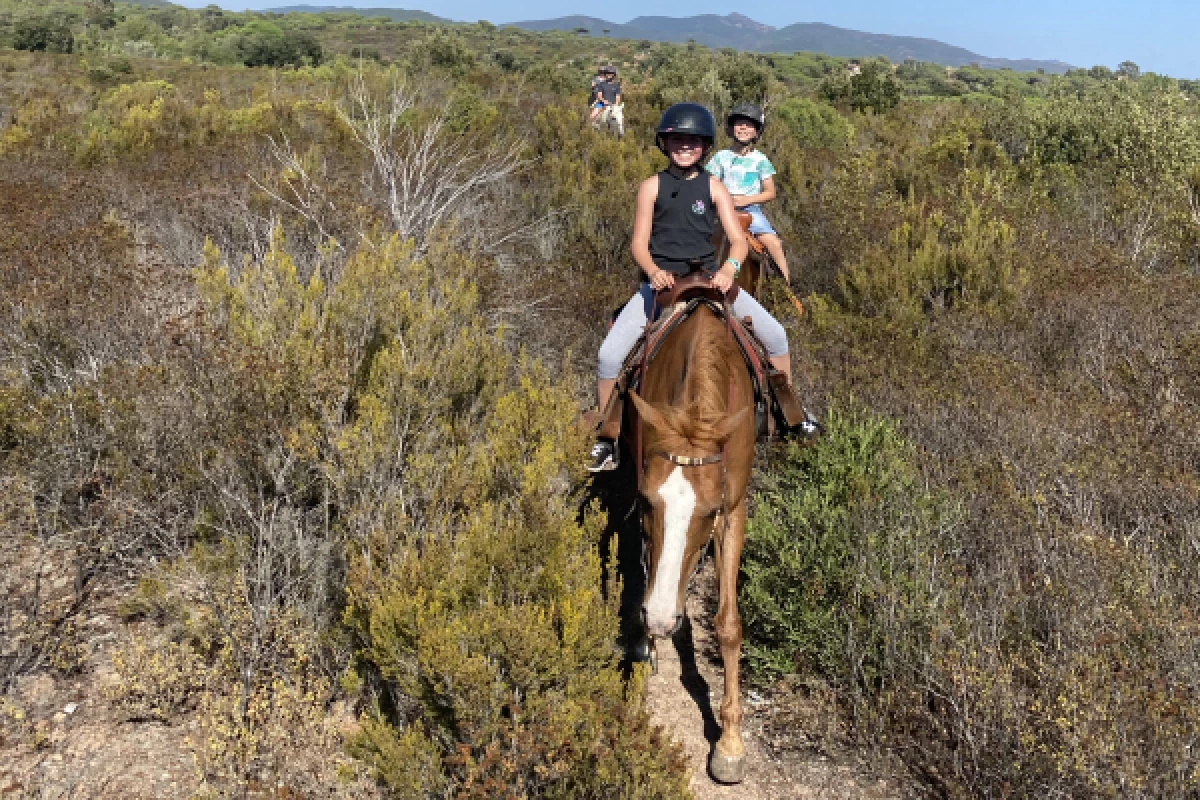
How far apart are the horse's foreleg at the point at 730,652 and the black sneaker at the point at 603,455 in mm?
1056

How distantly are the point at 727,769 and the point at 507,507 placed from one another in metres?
1.75

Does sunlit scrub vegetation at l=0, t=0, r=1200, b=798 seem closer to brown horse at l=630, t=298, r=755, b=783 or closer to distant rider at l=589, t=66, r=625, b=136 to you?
brown horse at l=630, t=298, r=755, b=783

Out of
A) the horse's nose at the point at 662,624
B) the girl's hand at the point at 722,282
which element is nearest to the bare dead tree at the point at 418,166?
the girl's hand at the point at 722,282

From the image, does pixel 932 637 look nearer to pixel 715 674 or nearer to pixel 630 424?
pixel 715 674

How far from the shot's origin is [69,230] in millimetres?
7492

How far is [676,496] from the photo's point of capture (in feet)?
10.5

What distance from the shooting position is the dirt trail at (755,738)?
3682 mm

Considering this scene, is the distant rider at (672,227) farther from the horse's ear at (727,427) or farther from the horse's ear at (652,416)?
the horse's ear at (727,427)

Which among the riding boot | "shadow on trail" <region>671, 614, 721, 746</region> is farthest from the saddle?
"shadow on trail" <region>671, 614, 721, 746</region>

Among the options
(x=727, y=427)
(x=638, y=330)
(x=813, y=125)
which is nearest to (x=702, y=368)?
(x=727, y=427)

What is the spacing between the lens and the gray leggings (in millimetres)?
4852

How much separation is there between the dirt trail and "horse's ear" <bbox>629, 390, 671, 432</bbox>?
1.41 m

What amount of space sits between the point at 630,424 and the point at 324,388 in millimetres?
1840

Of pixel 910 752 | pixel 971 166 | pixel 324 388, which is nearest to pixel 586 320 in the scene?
pixel 324 388
